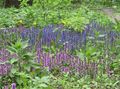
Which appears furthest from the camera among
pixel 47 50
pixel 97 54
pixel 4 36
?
pixel 4 36

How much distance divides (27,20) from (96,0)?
8433 mm

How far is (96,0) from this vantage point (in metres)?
17.9

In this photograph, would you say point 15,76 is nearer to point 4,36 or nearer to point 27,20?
point 4,36

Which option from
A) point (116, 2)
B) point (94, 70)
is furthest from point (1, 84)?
point (116, 2)

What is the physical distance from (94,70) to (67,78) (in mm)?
402

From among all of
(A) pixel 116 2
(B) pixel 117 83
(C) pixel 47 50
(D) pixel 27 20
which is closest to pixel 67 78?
(B) pixel 117 83

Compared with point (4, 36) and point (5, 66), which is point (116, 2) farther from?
point (5, 66)

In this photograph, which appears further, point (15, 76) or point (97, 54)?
point (97, 54)

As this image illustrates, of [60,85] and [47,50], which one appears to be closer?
[60,85]

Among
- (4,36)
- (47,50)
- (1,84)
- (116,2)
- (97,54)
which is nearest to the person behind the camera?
(1,84)

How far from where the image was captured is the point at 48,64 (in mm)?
5359

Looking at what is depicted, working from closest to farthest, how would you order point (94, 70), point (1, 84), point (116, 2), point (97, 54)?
point (1, 84) → point (94, 70) → point (97, 54) → point (116, 2)

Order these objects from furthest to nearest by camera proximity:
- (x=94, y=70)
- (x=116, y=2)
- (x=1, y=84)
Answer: (x=116, y=2), (x=94, y=70), (x=1, y=84)

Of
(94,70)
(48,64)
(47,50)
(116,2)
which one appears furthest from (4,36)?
(116,2)
